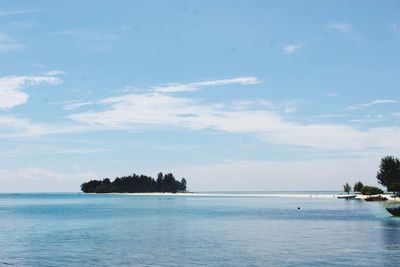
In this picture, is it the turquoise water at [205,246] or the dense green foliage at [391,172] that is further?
the dense green foliage at [391,172]

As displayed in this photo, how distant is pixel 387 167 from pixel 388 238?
14038 cm

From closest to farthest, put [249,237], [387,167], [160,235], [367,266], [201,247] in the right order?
[367,266] < [201,247] < [249,237] < [160,235] < [387,167]

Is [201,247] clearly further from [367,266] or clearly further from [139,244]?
[367,266]

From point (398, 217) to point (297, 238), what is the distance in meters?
43.9

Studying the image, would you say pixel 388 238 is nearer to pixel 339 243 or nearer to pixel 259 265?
pixel 339 243

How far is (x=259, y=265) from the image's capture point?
46812mm

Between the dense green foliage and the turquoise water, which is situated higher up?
Answer: the dense green foliage

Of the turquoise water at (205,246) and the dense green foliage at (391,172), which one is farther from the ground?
the dense green foliage at (391,172)

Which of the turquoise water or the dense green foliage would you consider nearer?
the turquoise water

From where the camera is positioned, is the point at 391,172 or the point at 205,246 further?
the point at 391,172

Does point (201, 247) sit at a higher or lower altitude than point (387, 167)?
lower

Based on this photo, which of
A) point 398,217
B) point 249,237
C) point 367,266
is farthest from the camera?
point 398,217

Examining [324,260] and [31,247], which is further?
[31,247]

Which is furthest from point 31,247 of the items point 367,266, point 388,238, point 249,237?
point 388,238
